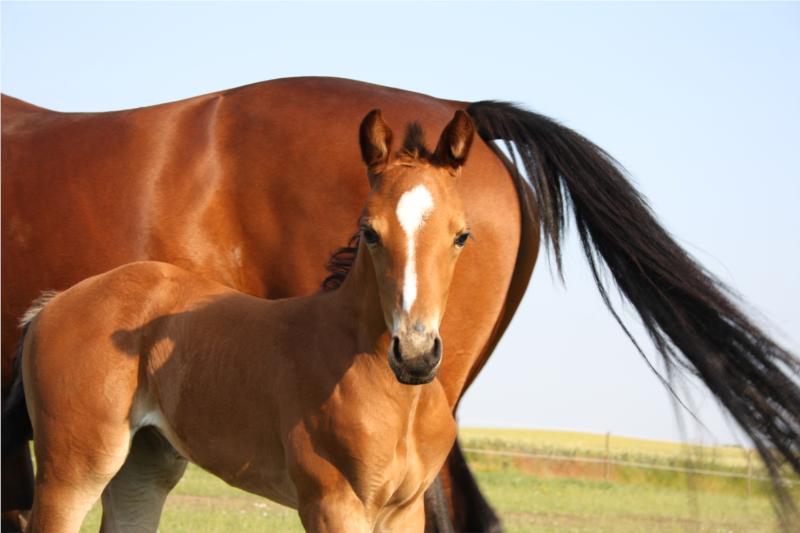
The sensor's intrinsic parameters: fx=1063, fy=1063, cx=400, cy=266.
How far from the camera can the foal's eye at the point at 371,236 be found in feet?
11.3

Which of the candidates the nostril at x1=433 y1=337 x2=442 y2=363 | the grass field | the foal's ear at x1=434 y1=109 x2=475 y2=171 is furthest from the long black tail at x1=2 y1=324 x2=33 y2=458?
the grass field

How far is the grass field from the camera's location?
4.65 metres

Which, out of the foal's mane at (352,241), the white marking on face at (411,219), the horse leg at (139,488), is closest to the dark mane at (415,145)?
the foal's mane at (352,241)

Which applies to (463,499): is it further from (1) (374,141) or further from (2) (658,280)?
(1) (374,141)

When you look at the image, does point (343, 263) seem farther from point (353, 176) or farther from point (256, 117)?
point (256, 117)

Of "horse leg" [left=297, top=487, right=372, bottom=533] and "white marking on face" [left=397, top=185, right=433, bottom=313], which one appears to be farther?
"horse leg" [left=297, top=487, right=372, bottom=533]

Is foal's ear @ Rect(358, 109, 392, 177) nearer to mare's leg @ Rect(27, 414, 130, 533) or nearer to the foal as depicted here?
the foal

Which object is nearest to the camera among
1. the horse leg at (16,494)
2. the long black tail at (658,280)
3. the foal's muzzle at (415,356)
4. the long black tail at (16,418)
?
the foal's muzzle at (415,356)

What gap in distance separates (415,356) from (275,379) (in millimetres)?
804

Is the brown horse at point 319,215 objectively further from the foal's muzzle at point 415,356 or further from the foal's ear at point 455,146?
the foal's muzzle at point 415,356

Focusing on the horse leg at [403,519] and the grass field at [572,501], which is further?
the grass field at [572,501]

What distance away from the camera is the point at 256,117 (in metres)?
4.99

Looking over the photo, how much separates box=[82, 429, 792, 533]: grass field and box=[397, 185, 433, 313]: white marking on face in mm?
1762

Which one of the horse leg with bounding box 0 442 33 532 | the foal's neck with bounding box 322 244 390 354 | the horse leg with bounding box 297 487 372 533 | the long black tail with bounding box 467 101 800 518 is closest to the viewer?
the horse leg with bounding box 297 487 372 533
